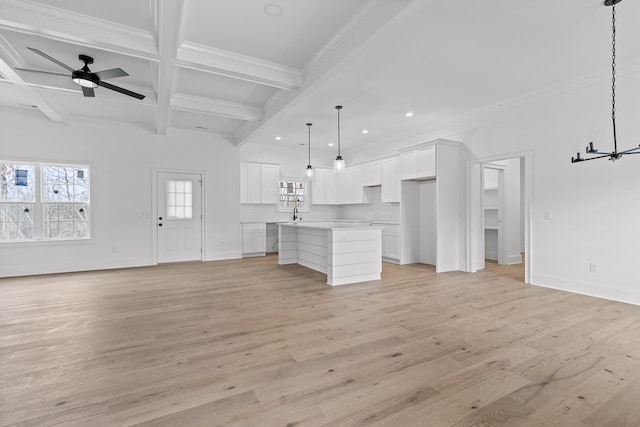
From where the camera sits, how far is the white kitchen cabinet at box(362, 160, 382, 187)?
25.0ft

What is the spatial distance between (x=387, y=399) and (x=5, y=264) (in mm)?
7127

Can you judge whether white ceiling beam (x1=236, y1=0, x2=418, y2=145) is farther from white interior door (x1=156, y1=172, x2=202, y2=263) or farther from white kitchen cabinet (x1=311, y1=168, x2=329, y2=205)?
white kitchen cabinet (x1=311, y1=168, x2=329, y2=205)

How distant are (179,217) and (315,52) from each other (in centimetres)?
508

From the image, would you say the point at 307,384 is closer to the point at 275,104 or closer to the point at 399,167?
the point at 275,104

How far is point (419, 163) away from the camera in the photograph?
20.3 feet

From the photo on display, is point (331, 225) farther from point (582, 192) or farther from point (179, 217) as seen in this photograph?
point (582, 192)

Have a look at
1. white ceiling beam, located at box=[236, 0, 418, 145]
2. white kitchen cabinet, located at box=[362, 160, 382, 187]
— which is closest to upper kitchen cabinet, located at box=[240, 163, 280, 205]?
white kitchen cabinet, located at box=[362, 160, 382, 187]

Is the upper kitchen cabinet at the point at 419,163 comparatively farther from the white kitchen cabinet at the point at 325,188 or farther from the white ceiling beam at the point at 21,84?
the white ceiling beam at the point at 21,84

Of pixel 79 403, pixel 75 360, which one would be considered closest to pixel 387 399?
pixel 79 403

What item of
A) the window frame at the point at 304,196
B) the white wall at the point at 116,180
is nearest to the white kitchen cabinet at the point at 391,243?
the window frame at the point at 304,196

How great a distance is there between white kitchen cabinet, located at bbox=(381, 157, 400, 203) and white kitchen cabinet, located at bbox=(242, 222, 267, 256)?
3.20m

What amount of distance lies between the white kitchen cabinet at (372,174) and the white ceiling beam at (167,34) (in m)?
4.82

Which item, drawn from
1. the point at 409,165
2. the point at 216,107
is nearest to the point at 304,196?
the point at 409,165

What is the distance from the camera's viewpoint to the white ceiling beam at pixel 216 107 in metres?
5.12
